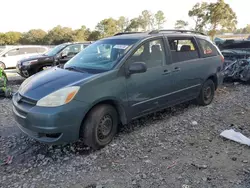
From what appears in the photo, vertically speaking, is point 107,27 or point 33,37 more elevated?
point 107,27

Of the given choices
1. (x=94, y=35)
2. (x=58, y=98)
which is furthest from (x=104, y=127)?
(x=94, y=35)

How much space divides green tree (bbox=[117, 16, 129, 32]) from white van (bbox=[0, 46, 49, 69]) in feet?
75.0

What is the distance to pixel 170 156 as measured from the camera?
11.8 ft

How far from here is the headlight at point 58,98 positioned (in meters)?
3.30

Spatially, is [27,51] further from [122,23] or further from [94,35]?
[122,23]

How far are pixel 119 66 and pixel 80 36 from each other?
105 feet

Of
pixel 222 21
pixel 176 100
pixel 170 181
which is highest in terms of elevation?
pixel 222 21

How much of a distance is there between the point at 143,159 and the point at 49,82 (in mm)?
1813

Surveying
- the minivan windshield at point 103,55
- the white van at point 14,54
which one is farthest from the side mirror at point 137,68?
the white van at point 14,54

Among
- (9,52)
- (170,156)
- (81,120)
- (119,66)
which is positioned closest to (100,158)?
(81,120)

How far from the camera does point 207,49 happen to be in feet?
18.8

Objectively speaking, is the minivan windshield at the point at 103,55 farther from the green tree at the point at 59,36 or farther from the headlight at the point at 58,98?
the green tree at the point at 59,36

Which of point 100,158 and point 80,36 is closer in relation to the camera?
point 100,158

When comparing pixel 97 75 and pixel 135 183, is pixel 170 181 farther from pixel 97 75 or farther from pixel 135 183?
pixel 97 75
